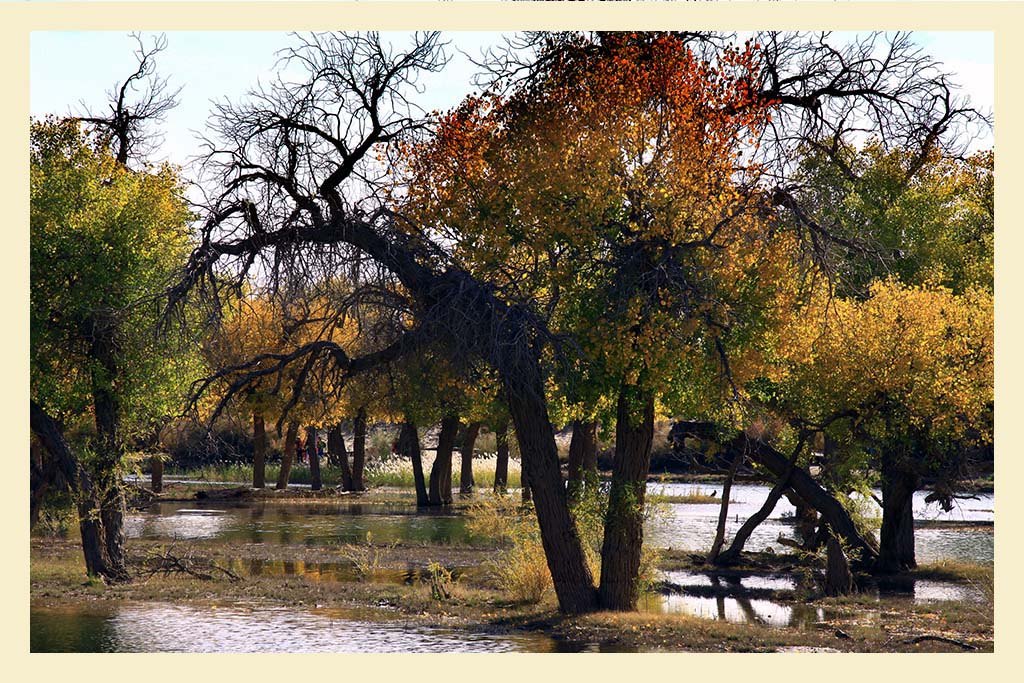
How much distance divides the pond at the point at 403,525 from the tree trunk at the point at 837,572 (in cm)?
489

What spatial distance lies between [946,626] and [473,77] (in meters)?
12.8

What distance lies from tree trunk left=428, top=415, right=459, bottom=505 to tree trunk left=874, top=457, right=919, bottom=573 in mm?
20049

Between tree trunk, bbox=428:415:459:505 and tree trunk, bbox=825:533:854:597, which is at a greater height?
tree trunk, bbox=428:415:459:505

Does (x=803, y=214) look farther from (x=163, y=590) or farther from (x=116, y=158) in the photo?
(x=116, y=158)

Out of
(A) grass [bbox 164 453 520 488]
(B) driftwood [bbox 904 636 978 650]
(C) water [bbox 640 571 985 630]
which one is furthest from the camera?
(A) grass [bbox 164 453 520 488]

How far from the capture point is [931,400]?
2630 centimetres

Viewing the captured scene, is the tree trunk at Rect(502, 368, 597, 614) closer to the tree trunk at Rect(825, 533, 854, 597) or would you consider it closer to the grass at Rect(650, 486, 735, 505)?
the tree trunk at Rect(825, 533, 854, 597)

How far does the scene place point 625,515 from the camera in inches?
800

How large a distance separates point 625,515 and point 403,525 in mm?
19301

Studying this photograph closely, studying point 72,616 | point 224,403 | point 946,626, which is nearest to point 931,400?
point 946,626

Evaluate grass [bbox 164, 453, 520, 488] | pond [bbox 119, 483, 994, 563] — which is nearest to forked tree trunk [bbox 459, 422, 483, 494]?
grass [bbox 164, 453, 520, 488]

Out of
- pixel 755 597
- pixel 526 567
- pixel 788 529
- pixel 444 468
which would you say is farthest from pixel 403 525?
pixel 526 567

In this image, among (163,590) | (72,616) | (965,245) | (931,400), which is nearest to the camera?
(72,616)

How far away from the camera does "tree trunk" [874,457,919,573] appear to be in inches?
1182
